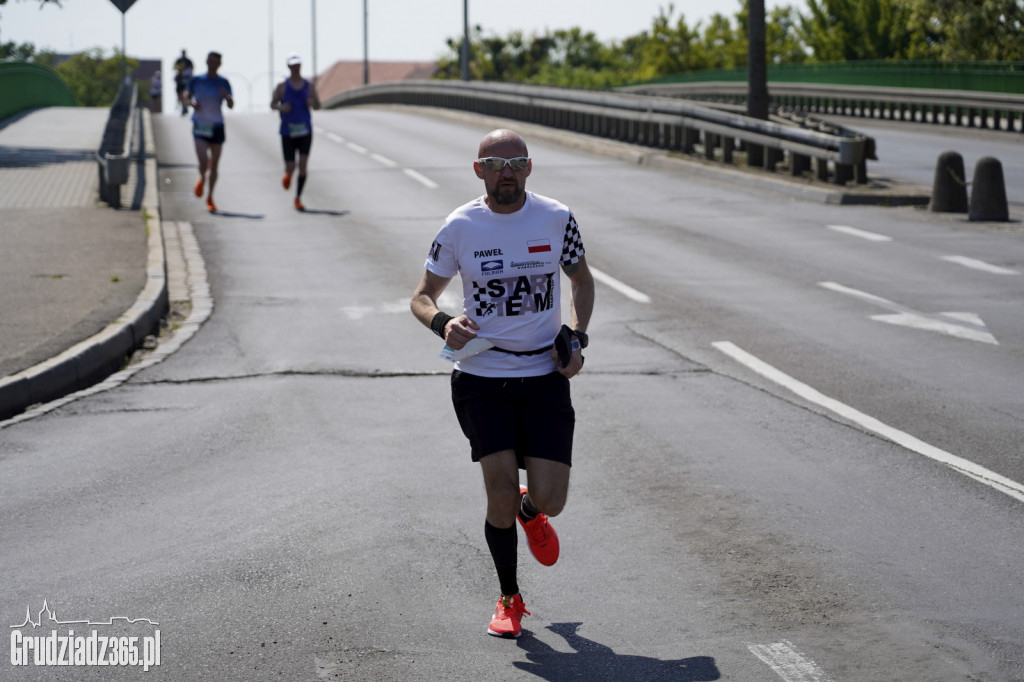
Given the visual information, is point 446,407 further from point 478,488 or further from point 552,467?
point 552,467

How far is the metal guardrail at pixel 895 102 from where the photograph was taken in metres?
34.6

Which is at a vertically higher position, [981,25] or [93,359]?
[981,25]

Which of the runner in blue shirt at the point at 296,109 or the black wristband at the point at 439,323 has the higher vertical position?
the runner in blue shirt at the point at 296,109

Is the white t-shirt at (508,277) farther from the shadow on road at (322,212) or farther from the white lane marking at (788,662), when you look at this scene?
the shadow on road at (322,212)

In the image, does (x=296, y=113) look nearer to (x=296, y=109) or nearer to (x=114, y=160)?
(x=296, y=109)

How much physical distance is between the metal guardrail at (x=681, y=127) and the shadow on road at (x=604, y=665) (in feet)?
55.9

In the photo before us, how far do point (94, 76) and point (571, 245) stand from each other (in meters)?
154

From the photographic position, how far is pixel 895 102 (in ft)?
135

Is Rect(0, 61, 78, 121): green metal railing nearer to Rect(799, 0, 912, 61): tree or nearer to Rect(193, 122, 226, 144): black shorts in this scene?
Rect(193, 122, 226, 144): black shorts

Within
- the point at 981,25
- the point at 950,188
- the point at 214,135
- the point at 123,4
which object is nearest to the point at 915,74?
the point at 981,25

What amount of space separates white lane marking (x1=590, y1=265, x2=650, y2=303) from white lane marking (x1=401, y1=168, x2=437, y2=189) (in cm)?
837

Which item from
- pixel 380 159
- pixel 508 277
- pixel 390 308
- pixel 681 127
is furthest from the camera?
pixel 380 159

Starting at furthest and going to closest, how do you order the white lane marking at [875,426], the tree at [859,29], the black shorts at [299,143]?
the tree at [859,29] → the black shorts at [299,143] → the white lane marking at [875,426]

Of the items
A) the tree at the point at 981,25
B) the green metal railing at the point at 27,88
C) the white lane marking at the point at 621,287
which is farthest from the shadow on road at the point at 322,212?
the tree at the point at 981,25
